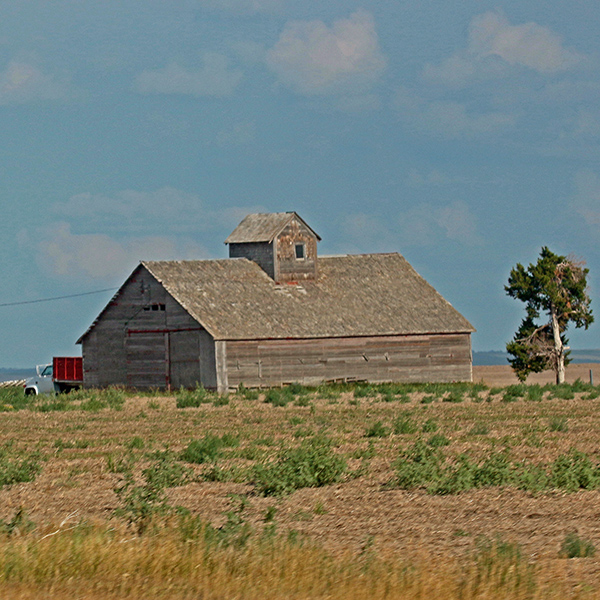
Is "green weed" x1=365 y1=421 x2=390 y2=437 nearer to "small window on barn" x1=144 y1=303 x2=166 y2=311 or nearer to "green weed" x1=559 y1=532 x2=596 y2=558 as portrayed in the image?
"green weed" x1=559 y1=532 x2=596 y2=558

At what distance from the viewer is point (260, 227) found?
55.6m

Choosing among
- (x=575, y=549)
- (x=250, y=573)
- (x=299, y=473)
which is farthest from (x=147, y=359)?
(x=250, y=573)

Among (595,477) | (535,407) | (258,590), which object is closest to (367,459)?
(595,477)

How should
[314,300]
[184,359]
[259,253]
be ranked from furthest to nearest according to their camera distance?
[259,253] < [314,300] < [184,359]

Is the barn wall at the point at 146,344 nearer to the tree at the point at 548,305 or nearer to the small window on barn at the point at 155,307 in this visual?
the small window on barn at the point at 155,307

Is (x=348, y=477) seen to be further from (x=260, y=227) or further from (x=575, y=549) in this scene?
(x=260, y=227)

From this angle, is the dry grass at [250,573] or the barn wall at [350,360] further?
the barn wall at [350,360]

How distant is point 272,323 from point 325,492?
35043mm

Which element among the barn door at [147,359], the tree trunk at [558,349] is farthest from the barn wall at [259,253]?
the tree trunk at [558,349]

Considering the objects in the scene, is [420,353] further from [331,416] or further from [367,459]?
[367,459]

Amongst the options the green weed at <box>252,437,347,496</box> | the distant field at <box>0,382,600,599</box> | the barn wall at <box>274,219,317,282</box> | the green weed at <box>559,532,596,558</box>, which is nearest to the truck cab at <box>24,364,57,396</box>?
the barn wall at <box>274,219,317,282</box>

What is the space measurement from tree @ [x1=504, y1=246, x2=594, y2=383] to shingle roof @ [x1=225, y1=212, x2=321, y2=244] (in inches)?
454

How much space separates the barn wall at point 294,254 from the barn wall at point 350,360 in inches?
201

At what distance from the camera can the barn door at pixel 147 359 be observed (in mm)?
48719
